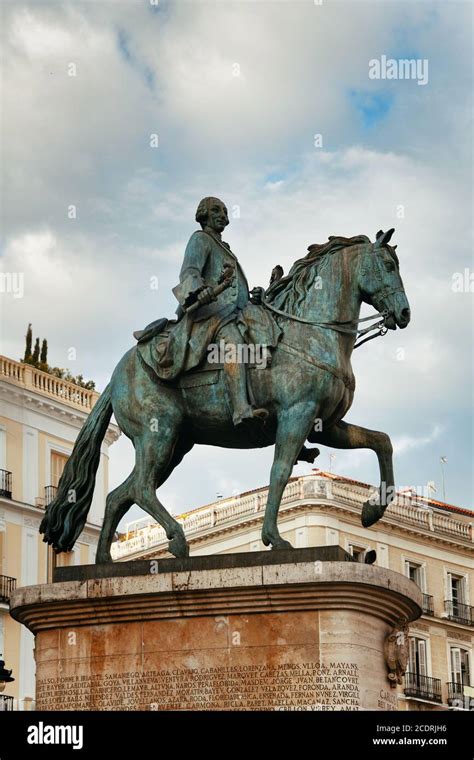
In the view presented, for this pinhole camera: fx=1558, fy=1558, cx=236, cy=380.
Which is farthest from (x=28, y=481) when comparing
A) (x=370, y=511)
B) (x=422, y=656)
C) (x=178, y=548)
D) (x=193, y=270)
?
(x=178, y=548)

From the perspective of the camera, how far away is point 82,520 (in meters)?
16.1

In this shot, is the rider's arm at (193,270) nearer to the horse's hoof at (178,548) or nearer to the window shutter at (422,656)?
the horse's hoof at (178,548)

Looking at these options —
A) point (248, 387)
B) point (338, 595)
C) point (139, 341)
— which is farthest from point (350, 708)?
point (139, 341)

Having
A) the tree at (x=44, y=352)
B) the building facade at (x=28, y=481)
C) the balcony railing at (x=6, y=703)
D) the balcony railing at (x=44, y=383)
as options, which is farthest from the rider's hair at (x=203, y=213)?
the tree at (x=44, y=352)

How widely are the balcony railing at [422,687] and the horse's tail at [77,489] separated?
39323mm

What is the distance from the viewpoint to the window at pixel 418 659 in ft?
182

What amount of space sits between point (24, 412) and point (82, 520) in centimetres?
3012

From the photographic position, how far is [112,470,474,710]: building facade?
53.6m

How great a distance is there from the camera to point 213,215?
1650 cm

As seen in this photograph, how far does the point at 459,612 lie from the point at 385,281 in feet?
148

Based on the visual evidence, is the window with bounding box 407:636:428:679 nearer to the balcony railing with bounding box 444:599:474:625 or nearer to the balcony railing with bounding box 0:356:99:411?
the balcony railing with bounding box 444:599:474:625

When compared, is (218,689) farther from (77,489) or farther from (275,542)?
(77,489)
